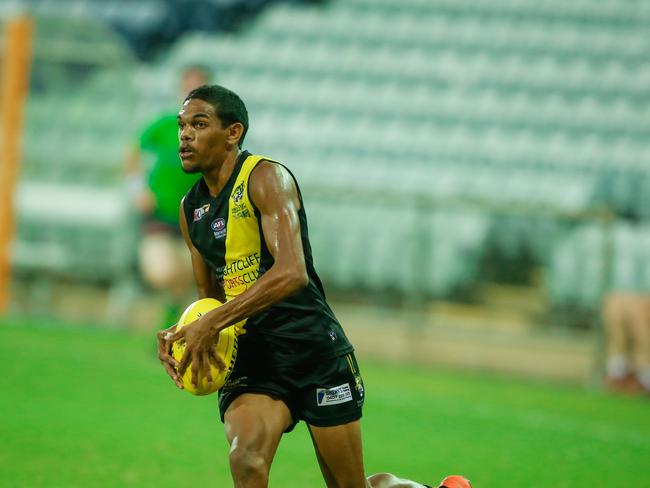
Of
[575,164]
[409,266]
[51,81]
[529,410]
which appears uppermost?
[51,81]

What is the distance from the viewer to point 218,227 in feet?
14.5

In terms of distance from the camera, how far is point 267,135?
54.6ft

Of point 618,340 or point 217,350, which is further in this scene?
point 618,340

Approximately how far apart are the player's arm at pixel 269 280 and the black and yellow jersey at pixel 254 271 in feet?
0.44

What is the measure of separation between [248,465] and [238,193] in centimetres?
103

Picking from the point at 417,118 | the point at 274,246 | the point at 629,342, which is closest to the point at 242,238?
the point at 274,246

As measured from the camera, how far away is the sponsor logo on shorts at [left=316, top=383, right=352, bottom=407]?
4.37 metres

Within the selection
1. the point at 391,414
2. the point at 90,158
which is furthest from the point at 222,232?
the point at 90,158

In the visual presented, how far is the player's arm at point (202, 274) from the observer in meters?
4.62

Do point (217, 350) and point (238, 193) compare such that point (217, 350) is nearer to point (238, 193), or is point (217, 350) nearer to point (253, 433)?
point (253, 433)

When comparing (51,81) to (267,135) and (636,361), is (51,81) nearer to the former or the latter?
(267,135)

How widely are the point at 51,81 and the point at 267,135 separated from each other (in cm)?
348

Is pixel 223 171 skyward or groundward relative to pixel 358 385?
skyward

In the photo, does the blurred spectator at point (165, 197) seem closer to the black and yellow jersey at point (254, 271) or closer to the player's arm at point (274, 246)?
the black and yellow jersey at point (254, 271)
